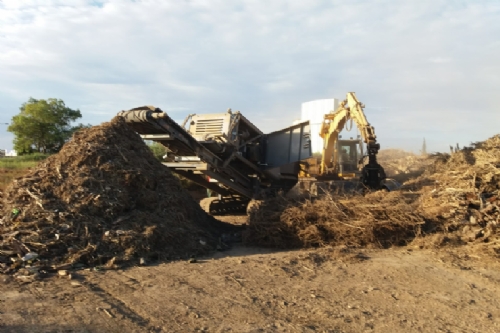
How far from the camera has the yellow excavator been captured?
38.9 feet

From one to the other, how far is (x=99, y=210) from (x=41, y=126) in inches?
861

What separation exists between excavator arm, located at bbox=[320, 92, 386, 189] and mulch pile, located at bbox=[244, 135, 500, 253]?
128 inches

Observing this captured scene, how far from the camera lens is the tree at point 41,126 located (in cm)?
2541

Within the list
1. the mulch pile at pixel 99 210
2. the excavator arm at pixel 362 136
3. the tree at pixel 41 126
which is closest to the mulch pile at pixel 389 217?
the mulch pile at pixel 99 210

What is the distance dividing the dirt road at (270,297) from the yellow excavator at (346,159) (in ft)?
14.0

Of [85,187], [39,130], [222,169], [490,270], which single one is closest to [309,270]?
[490,270]

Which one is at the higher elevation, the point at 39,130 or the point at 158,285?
the point at 39,130

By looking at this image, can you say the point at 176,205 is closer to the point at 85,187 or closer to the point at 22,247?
the point at 85,187

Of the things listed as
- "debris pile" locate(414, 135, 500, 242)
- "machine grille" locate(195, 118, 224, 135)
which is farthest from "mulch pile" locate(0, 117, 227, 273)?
"debris pile" locate(414, 135, 500, 242)

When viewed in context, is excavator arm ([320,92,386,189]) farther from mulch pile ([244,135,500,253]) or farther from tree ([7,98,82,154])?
tree ([7,98,82,154])

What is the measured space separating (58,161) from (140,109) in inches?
78.9

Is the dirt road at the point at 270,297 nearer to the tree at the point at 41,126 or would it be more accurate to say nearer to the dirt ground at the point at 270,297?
the dirt ground at the point at 270,297

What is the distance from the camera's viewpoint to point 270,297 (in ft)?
16.5

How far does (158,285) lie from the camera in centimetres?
534
